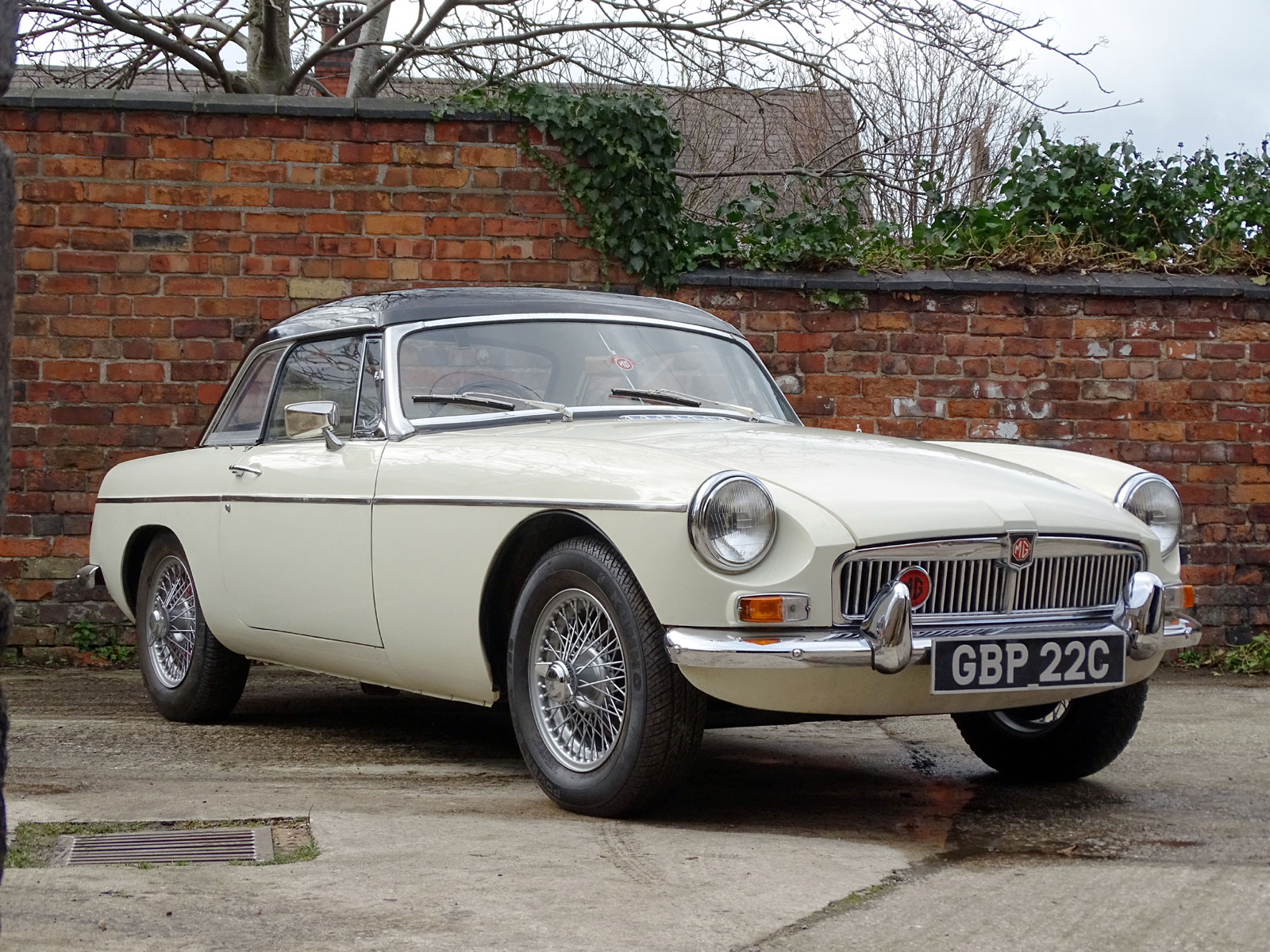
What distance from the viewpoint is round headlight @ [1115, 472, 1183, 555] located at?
4.53 metres

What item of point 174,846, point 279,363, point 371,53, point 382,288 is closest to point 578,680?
point 174,846

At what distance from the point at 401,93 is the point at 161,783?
10914mm

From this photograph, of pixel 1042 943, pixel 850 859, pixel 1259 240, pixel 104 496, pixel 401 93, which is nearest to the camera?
pixel 1042 943

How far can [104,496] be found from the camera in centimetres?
636

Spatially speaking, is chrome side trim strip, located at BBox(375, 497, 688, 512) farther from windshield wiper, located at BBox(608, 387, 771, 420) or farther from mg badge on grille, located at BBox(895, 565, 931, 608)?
windshield wiper, located at BBox(608, 387, 771, 420)

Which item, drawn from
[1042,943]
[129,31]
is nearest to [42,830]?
[1042,943]

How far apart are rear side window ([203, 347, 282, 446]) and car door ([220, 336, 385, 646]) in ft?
0.37

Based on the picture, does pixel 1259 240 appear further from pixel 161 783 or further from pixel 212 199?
pixel 161 783

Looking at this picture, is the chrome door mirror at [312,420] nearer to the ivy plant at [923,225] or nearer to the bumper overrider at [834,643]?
the bumper overrider at [834,643]

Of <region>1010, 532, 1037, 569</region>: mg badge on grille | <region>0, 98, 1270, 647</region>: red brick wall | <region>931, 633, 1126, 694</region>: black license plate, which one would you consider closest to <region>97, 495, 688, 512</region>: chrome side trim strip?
<region>931, 633, 1126, 694</region>: black license plate

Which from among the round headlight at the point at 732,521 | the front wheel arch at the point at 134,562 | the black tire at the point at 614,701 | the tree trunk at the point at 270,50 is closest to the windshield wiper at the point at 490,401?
the black tire at the point at 614,701

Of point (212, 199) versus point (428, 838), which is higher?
point (212, 199)

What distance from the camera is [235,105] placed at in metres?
7.58

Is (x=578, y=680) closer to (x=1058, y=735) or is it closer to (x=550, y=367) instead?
(x=550, y=367)
